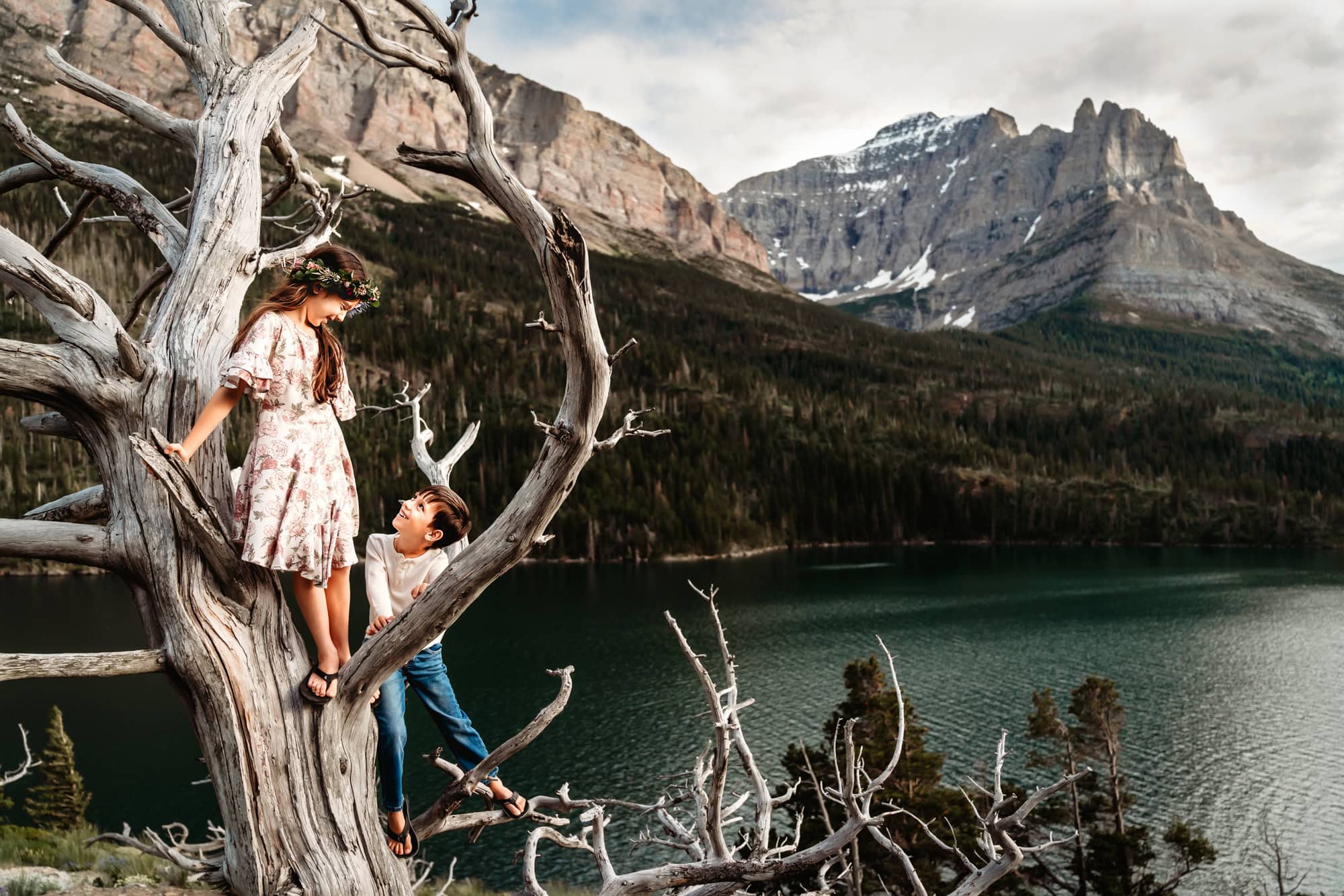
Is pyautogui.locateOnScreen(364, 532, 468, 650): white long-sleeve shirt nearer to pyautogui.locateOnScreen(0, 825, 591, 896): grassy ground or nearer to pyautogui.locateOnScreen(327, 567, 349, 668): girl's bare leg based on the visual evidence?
pyautogui.locateOnScreen(327, 567, 349, 668): girl's bare leg

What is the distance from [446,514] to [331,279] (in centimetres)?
132

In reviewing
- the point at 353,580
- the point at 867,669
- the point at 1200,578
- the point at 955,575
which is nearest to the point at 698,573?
the point at 955,575

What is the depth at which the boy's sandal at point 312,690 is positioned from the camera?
3.77 m

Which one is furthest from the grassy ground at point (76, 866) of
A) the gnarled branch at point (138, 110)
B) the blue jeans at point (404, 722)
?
the gnarled branch at point (138, 110)

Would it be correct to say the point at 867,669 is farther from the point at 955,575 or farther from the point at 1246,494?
the point at 1246,494

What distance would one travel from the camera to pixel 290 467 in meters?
3.84

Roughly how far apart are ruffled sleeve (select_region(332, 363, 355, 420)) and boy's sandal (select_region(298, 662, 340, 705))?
1148mm

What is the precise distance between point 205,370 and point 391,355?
164 m

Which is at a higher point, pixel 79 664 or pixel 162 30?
pixel 162 30

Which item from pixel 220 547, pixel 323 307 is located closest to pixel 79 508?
pixel 220 547

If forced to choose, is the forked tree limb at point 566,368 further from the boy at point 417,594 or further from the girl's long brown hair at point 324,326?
the girl's long brown hair at point 324,326

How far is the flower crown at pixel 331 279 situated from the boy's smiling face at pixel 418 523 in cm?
103

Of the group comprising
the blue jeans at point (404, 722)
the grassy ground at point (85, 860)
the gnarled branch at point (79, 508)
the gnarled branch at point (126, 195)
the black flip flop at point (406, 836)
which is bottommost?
the grassy ground at point (85, 860)

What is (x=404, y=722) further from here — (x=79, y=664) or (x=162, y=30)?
(x=162, y=30)
